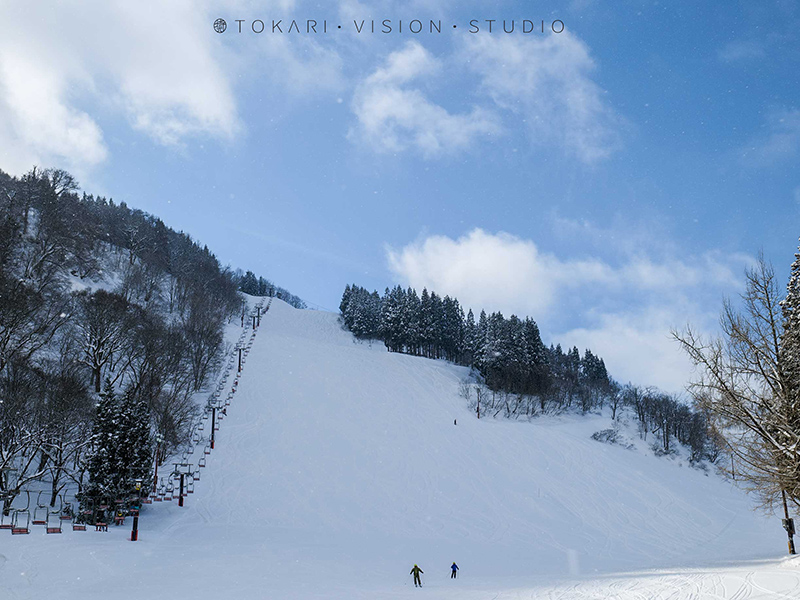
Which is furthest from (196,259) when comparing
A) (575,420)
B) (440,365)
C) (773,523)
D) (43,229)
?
(773,523)

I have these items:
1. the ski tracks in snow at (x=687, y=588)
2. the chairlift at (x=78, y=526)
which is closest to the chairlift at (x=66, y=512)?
the chairlift at (x=78, y=526)

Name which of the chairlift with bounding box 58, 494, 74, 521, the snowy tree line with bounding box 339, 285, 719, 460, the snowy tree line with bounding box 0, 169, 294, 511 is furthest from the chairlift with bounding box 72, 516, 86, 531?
the snowy tree line with bounding box 339, 285, 719, 460

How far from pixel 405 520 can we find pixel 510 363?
42.5 meters

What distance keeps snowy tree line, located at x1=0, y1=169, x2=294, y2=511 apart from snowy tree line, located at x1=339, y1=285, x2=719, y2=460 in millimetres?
30553

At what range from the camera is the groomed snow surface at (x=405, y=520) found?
49.7ft

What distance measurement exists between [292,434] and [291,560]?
20819mm

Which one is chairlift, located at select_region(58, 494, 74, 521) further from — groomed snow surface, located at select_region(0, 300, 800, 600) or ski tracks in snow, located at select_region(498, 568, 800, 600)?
ski tracks in snow, located at select_region(498, 568, 800, 600)

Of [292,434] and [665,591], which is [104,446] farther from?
[665,591]

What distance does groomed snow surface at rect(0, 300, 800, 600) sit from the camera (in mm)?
15141

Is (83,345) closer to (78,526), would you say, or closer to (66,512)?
(66,512)

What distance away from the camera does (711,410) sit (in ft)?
42.3

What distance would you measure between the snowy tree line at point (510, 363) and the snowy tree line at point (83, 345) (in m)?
30.6

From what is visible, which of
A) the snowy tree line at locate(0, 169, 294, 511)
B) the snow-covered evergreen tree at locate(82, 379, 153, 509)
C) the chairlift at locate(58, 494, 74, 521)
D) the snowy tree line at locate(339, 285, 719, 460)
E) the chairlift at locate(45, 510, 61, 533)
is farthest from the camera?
the snowy tree line at locate(339, 285, 719, 460)

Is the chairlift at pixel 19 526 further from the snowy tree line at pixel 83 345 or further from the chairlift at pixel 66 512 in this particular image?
the chairlift at pixel 66 512
